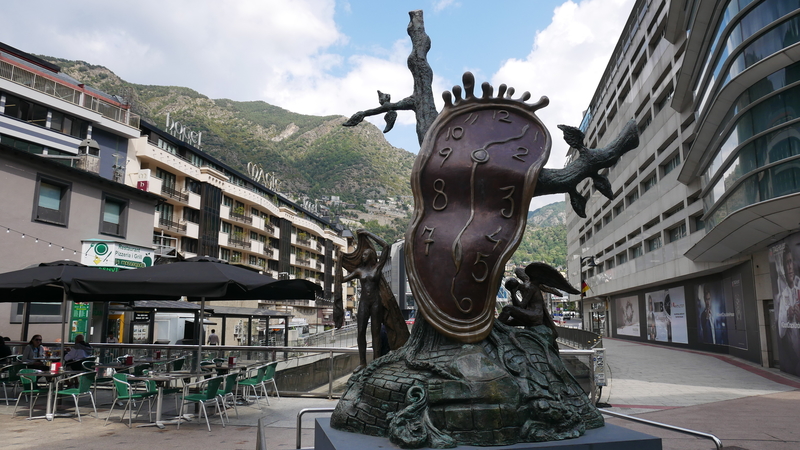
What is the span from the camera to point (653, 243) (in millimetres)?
35281

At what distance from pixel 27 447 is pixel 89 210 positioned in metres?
16.9

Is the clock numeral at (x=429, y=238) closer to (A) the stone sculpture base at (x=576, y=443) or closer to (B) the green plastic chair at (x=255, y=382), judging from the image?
(A) the stone sculpture base at (x=576, y=443)

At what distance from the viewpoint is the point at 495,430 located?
494 cm

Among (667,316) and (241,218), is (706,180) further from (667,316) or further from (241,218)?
(241,218)

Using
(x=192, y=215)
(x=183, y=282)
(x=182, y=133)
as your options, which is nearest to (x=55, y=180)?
(x=183, y=282)

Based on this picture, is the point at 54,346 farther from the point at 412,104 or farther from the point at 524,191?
the point at 524,191

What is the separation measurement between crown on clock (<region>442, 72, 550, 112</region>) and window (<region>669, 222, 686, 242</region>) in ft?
87.9

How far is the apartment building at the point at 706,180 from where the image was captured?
16.1 m

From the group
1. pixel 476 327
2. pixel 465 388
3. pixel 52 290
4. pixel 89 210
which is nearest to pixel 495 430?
pixel 465 388

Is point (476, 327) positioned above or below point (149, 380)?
above

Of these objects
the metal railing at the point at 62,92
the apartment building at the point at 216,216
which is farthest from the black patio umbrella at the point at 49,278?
the metal railing at the point at 62,92

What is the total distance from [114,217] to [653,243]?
30.6m

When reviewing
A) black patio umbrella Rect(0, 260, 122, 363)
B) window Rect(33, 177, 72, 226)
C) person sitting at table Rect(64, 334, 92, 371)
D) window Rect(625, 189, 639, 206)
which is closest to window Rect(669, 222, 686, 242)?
window Rect(625, 189, 639, 206)

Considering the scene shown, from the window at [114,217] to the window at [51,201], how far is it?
5.43ft
